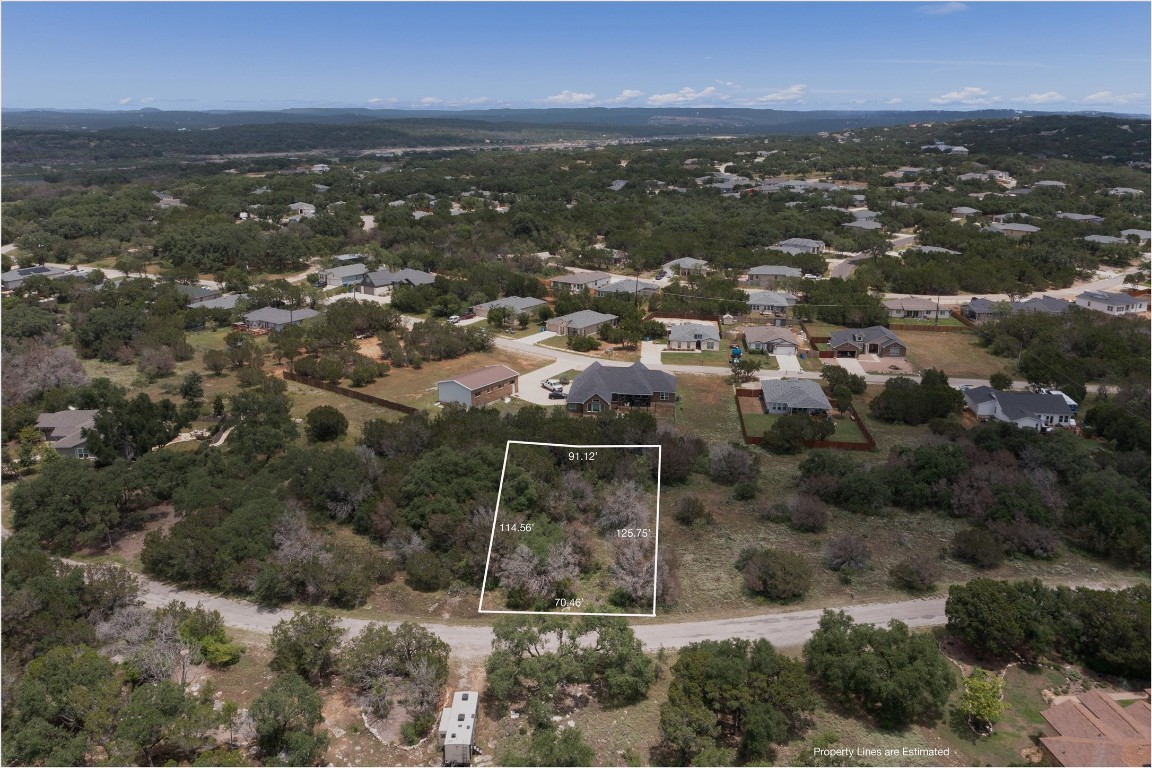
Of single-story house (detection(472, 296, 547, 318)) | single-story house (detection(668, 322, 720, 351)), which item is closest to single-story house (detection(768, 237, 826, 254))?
single-story house (detection(668, 322, 720, 351))

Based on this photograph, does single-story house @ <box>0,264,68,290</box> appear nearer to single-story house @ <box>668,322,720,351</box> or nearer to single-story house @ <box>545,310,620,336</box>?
single-story house @ <box>545,310,620,336</box>

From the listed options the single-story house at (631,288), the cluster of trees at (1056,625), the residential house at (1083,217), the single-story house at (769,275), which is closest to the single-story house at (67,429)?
the cluster of trees at (1056,625)

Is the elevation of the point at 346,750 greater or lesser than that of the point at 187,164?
lesser

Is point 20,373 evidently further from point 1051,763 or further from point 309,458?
point 1051,763

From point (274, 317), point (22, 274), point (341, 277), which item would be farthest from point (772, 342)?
point (22, 274)

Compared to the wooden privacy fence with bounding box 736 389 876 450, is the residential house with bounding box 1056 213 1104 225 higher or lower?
higher

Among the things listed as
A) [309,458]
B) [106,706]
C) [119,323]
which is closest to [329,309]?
[119,323]

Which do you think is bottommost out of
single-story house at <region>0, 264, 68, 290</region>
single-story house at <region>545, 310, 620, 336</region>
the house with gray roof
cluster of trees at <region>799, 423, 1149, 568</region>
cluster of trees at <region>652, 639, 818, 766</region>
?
cluster of trees at <region>652, 639, 818, 766</region>

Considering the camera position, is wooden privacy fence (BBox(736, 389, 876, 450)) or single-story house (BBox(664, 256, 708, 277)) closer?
wooden privacy fence (BBox(736, 389, 876, 450))
